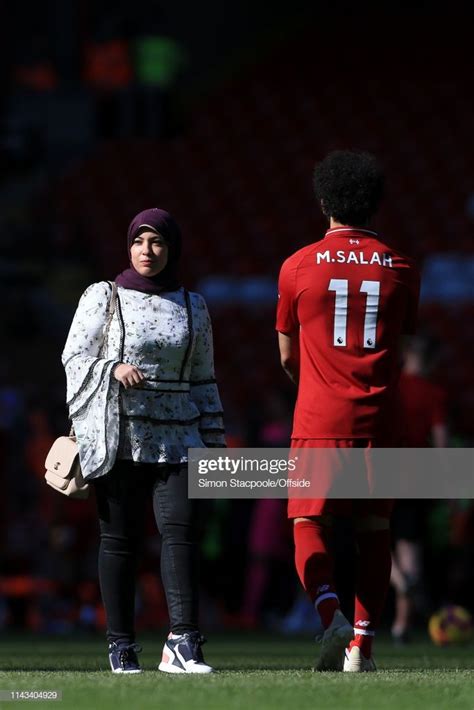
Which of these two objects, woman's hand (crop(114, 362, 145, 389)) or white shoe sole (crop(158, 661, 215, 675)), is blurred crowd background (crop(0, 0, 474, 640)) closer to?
white shoe sole (crop(158, 661, 215, 675))

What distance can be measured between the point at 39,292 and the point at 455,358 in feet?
15.6

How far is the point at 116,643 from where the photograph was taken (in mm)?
5973

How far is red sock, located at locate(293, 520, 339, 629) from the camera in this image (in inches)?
237

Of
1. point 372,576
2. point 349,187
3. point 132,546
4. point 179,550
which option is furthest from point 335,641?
point 349,187

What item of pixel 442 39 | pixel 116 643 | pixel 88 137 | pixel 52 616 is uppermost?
pixel 442 39

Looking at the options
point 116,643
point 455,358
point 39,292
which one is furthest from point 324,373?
point 39,292

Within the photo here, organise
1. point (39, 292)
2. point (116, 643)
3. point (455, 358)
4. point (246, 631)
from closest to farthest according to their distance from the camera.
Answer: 1. point (116, 643)
2. point (246, 631)
3. point (455, 358)
4. point (39, 292)

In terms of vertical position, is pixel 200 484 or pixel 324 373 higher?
pixel 324 373

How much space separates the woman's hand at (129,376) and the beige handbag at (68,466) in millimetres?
264

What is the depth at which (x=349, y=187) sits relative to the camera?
6199 millimetres

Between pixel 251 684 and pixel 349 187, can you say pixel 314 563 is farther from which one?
pixel 349 187

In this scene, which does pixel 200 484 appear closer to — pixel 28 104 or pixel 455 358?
pixel 455 358

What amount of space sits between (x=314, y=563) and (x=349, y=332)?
85cm
